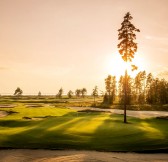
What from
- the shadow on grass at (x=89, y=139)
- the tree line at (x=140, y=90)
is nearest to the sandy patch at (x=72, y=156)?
the shadow on grass at (x=89, y=139)

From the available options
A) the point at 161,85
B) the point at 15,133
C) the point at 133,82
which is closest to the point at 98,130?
the point at 15,133

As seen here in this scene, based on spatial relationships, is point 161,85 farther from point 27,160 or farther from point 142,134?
point 27,160

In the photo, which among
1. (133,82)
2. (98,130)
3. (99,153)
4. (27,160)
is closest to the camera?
(27,160)

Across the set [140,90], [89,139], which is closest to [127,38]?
[89,139]

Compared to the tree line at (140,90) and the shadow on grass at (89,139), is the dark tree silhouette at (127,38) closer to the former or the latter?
the shadow on grass at (89,139)

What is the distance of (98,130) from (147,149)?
823 cm

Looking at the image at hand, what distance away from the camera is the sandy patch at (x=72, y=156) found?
1953 centimetres

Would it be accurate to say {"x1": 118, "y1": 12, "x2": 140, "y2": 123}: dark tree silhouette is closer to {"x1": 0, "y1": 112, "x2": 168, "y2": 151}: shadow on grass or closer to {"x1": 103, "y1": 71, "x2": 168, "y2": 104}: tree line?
{"x1": 0, "y1": 112, "x2": 168, "y2": 151}: shadow on grass

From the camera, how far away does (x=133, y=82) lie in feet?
546

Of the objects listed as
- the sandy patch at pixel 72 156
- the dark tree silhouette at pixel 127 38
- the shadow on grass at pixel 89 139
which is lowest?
the sandy patch at pixel 72 156

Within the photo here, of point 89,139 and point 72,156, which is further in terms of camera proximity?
point 89,139

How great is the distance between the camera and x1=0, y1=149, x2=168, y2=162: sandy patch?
19.5m

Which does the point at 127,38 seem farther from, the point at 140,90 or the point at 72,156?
the point at 140,90

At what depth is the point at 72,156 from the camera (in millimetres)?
20188
